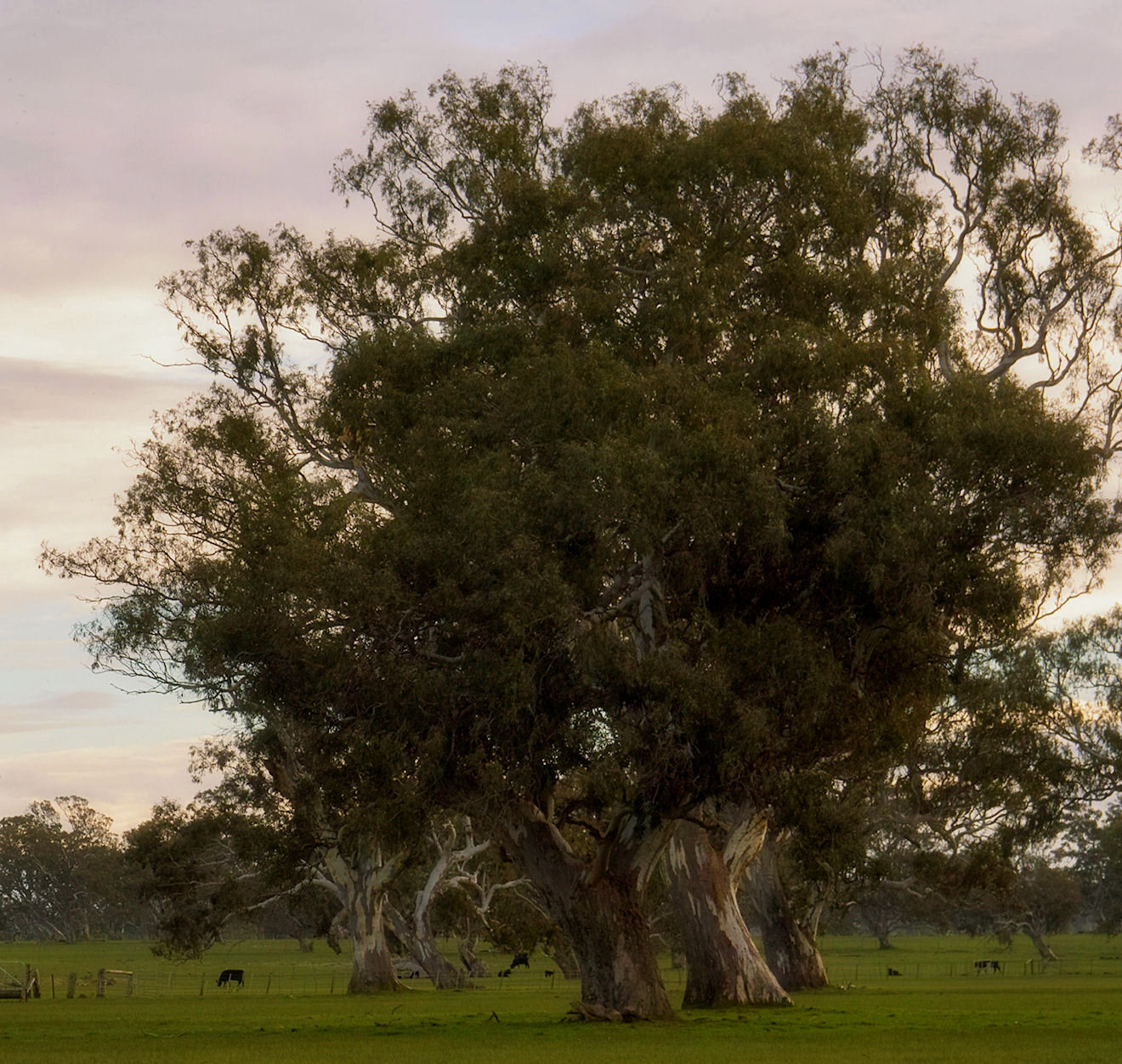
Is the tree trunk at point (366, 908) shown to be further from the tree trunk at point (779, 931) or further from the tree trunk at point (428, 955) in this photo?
the tree trunk at point (779, 931)

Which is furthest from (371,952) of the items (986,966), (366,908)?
(986,966)

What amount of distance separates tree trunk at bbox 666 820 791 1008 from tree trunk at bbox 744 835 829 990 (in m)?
12.6

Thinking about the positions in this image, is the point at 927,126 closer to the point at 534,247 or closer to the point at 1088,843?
the point at 534,247

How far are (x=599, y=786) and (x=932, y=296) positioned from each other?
12548mm

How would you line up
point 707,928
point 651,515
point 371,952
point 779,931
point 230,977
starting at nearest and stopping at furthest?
point 651,515 → point 707,928 → point 779,931 → point 371,952 → point 230,977

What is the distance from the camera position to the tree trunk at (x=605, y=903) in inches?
1041

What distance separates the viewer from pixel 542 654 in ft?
79.3

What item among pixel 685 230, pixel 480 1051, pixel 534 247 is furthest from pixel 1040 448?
pixel 480 1051

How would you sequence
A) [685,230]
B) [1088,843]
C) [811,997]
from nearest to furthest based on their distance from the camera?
1. [685,230]
2. [811,997]
3. [1088,843]

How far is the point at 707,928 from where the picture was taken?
1261 inches

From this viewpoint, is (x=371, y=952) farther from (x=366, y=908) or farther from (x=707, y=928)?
(x=707, y=928)

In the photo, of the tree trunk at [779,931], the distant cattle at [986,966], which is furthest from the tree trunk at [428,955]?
the distant cattle at [986,966]

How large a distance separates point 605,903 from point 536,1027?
2.64 metres

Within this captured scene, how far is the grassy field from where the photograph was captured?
69.6 feet
